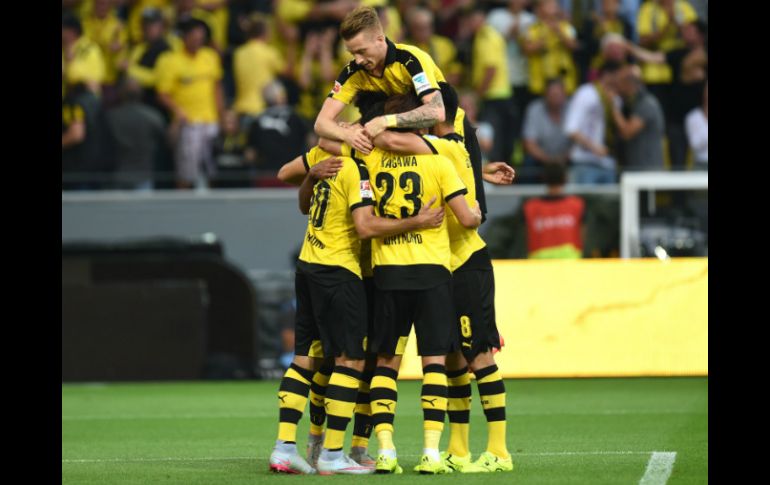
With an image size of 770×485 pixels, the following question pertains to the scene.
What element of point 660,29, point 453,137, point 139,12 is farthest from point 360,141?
point 139,12

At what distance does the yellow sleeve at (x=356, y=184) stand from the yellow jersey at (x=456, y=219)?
47cm

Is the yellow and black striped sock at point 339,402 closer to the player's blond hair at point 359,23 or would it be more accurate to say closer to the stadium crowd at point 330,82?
the player's blond hair at point 359,23

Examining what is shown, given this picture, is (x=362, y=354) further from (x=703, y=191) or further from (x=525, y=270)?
(x=703, y=191)

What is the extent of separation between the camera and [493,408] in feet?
27.8

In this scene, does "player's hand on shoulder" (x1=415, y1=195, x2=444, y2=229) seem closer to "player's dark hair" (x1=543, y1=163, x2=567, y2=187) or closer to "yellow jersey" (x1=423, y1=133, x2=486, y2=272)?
"yellow jersey" (x1=423, y1=133, x2=486, y2=272)

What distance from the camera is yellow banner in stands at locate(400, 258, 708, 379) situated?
15680 mm

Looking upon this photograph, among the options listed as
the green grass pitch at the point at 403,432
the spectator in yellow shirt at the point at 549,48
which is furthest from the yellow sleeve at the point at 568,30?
the green grass pitch at the point at 403,432

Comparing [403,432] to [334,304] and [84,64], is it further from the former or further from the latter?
[84,64]

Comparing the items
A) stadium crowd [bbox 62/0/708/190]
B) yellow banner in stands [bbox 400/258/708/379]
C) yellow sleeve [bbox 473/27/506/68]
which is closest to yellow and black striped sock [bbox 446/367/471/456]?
yellow banner in stands [bbox 400/258/708/379]

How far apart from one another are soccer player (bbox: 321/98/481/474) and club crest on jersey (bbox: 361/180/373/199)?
4 centimetres

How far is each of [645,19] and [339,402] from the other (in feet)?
40.5

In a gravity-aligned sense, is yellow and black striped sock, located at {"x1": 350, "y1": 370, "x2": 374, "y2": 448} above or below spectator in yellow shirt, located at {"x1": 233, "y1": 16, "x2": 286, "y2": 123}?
below

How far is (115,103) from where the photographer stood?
18.9m
